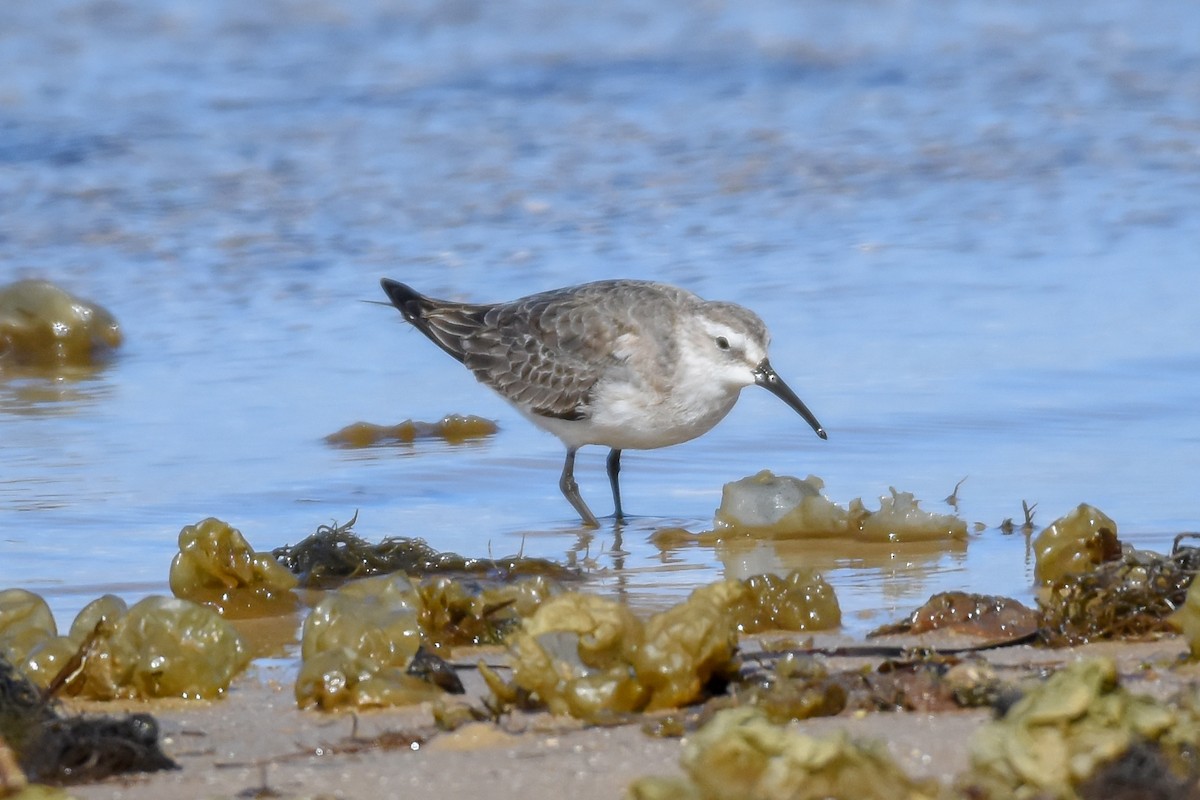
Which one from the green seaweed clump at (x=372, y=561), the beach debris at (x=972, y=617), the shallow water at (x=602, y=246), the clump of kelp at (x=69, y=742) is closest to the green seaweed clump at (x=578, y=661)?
the clump of kelp at (x=69, y=742)

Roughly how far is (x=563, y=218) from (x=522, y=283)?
1.11 m

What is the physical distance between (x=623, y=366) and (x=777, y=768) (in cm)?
412

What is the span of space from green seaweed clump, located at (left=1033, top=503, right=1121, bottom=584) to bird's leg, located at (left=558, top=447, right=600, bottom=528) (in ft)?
6.11

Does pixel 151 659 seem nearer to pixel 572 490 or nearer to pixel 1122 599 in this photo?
pixel 1122 599

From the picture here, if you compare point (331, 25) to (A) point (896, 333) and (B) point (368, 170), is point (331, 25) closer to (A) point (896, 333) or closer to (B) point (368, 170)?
(B) point (368, 170)

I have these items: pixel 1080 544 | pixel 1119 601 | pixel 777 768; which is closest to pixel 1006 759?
pixel 777 768

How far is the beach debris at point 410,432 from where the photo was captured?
22.4 ft

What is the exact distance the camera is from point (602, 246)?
938 cm

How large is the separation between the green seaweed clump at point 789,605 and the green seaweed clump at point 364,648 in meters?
0.80

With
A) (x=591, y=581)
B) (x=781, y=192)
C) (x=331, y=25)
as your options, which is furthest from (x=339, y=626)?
(x=331, y=25)

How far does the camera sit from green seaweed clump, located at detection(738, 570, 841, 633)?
14.2ft

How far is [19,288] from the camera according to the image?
8.47 m

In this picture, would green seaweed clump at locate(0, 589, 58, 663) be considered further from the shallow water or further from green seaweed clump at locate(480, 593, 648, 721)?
green seaweed clump at locate(480, 593, 648, 721)

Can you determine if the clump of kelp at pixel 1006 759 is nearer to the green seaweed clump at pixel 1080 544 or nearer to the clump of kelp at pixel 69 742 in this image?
the clump of kelp at pixel 69 742
